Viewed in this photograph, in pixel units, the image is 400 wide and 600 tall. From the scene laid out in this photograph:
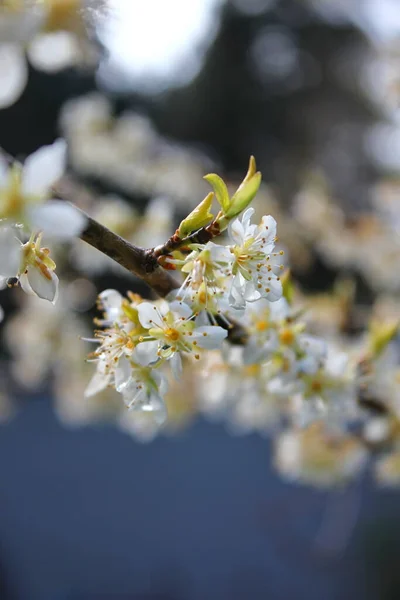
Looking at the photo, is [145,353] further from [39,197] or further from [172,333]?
[39,197]

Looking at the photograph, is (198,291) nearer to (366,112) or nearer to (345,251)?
(345,251)

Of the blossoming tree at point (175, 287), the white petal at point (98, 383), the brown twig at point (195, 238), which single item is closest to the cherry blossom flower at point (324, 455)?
the blossoming tree at point (175, 287)

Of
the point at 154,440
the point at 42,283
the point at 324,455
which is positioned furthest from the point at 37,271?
the point at 154,440

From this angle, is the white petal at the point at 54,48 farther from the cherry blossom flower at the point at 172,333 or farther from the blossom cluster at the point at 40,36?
the cherry blossom flower at the point at 172,333

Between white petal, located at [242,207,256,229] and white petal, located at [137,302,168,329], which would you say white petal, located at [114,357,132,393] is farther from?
white petal, located at [242,207,256,229]

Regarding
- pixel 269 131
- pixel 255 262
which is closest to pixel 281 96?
pixel 269 131

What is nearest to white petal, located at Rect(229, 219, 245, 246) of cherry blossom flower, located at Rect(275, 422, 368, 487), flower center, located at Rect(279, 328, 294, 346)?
flower center, located at Rect(279, 328, 294, 346)
